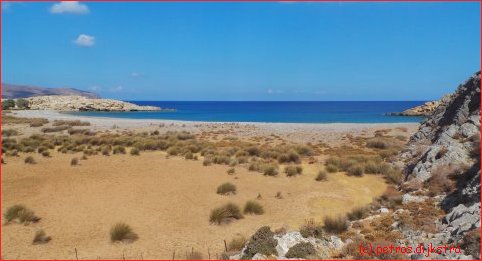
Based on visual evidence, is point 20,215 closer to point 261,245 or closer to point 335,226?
point 261,245

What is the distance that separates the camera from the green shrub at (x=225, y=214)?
14430 mm

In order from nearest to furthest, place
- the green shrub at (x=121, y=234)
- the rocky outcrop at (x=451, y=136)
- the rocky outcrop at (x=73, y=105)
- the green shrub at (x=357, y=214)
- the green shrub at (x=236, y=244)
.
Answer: the green shrub at (x=236, y=244)
the green shrub at (x=121, y=234)
the green shrub at (x=357, y=214)
the rocky outcrop at (x=451, y=136)
the rocky outcrop at (x=73, y=105)

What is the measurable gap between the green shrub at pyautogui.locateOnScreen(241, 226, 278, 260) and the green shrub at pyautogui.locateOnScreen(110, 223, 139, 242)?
13.3ft

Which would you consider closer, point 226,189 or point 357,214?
point 357,214

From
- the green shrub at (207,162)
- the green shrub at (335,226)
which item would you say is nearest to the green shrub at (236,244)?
the green shrub at (335,226)

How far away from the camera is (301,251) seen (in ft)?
32.9

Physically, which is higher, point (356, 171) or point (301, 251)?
point (301, 251)

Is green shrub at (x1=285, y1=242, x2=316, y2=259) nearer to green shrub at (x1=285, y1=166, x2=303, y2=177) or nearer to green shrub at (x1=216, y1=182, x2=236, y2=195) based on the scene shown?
green shrub at (x1=216, y1=182, x2=236, y2=195)

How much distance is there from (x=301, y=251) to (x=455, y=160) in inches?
406

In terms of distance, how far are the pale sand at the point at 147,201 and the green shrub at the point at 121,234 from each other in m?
0.26

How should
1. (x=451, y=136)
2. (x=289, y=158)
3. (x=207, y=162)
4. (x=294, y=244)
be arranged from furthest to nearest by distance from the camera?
(x=289, y=158)
(x=207, y=162)
(x=451, y=136)
(x=294, y=244)

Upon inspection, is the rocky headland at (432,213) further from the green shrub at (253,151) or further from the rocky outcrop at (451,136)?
the green shrub at (253,151)

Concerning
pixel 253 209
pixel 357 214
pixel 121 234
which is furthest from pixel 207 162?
pixel 121 234

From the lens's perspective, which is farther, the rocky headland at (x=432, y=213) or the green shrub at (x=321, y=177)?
the green shrub at (x=321, y=177)
